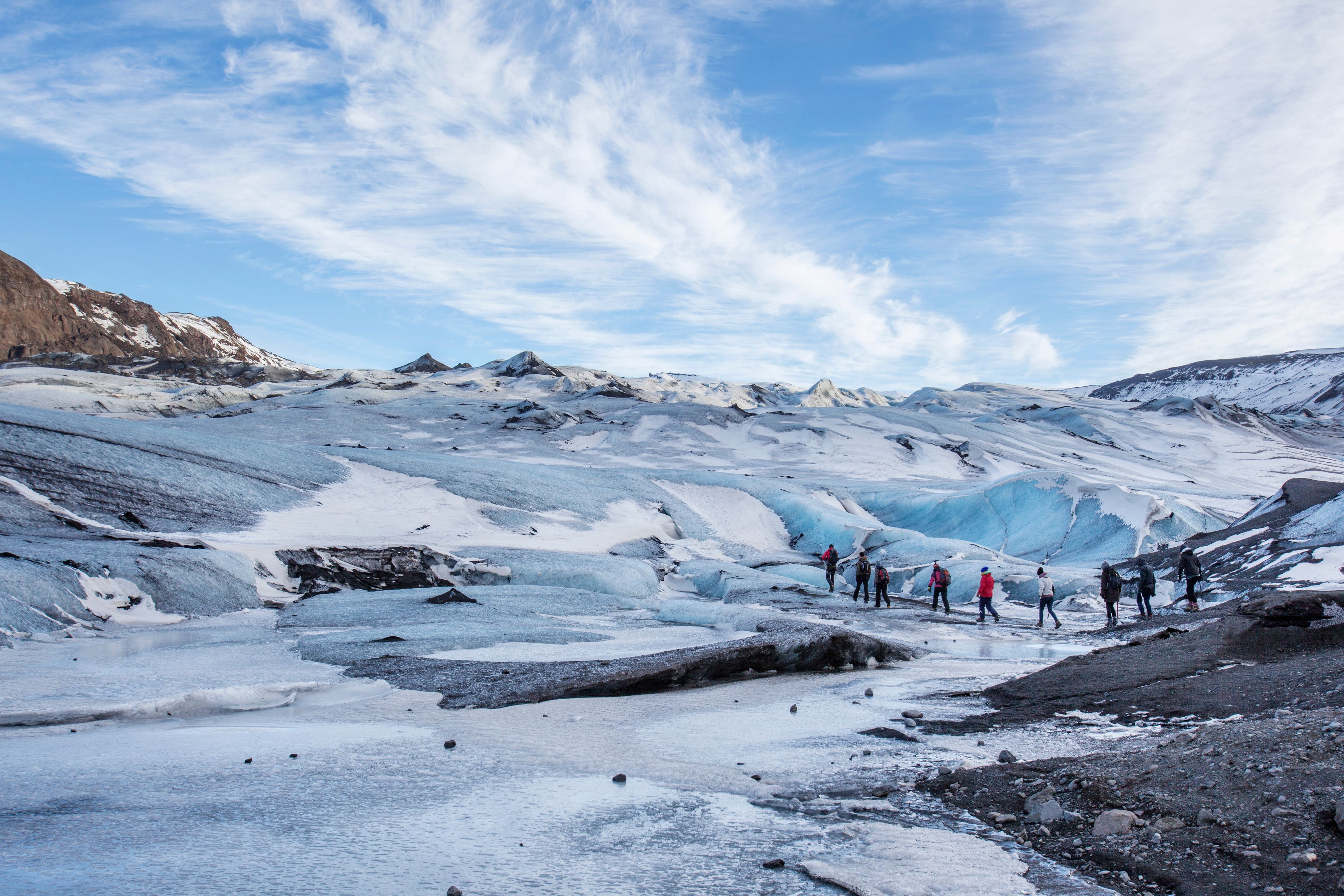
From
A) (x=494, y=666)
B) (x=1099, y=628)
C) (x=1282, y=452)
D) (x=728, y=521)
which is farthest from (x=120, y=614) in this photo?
(x=1282, y=452)

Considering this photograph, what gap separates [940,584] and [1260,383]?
495 feet

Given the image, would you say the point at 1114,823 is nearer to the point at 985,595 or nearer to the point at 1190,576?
the point at 985,595

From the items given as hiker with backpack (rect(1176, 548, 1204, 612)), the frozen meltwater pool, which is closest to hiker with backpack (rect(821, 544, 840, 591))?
hiker with backpack (rect(1176, 548, 1204, 612))

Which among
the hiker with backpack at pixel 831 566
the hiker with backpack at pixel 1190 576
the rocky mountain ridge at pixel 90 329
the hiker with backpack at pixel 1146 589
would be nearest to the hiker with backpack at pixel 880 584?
the hiker with backpack at pixel 831 566

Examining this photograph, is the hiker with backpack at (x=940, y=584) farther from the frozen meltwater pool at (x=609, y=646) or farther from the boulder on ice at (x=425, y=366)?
the boulder on ice at (x=425, y=366)

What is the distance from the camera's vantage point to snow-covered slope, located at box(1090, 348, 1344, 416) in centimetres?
11431

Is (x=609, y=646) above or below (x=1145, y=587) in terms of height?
below

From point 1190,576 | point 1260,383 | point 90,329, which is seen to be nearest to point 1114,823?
point 1190,576

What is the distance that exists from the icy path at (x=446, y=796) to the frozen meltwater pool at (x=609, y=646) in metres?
2.11

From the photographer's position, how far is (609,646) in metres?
11.4

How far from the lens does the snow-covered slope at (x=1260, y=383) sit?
114 meters

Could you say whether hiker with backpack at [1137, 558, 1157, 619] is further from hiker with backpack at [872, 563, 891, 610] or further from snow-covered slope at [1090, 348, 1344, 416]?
snow-covered slope at [1090, 348, 1344, 416]

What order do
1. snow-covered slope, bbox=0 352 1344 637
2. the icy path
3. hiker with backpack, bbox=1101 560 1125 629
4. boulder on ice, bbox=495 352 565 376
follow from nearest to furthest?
the icy path < hiker with backpack, bbox=1101 560 1125 629 < snow-covered slope, bbox=0 352 1344 637 < boulder on ice, bbox=495 352 565 376

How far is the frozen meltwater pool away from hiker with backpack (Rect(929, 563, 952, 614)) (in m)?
6.44
